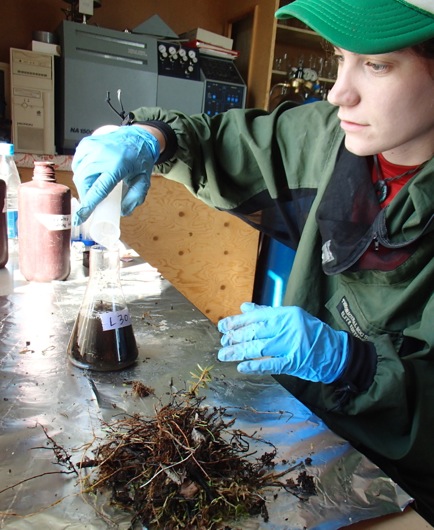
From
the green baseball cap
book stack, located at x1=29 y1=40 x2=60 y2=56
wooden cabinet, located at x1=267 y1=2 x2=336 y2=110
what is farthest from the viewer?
wooden cabinet, located at x1=267 y1=2 x2=336 y2=110

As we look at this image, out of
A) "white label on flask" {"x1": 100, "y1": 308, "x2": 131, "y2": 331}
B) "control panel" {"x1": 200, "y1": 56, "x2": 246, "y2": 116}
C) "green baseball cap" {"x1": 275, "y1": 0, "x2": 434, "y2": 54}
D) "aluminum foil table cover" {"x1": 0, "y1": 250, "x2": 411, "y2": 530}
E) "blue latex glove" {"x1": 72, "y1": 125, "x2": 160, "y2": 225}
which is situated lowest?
"aluminum foil table cover" {"x1": 0, "y1": 250, "x2": 411, "y2": 530}

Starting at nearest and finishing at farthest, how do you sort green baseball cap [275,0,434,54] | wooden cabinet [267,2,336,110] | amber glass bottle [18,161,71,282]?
green baseball cap [275,0,434,54] → amber glass bottle [18,161,71,282] → wooden cabinet [267,2,336,110]

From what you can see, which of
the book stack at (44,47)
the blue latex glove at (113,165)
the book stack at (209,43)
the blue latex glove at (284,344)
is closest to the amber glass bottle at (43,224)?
the blue latex glove at (113,165)

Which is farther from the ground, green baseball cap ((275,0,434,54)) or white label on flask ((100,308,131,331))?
green baseball cap ((275,0,434,54))

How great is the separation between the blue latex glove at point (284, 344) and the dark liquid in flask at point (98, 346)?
0.59 feet

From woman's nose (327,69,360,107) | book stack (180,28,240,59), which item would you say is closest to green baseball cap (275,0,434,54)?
woman's nose (327,69,360,107)

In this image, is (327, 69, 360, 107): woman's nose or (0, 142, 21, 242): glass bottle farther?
(0, 142, 21, 242): glass bottle

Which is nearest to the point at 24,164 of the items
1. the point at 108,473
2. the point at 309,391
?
the point at 309,391

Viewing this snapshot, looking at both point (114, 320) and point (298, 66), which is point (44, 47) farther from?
point (114, 320)

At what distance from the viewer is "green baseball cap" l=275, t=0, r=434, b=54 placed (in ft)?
2.44

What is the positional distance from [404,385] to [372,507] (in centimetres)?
27

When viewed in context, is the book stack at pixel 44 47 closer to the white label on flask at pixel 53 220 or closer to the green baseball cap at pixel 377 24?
the white label on flask at pixel 53 220

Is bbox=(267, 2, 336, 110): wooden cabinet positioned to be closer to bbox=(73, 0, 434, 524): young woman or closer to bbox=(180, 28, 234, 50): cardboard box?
bbox=(180, 28, 234, 50): cardboard box

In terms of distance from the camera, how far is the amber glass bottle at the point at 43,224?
3.70 ft
